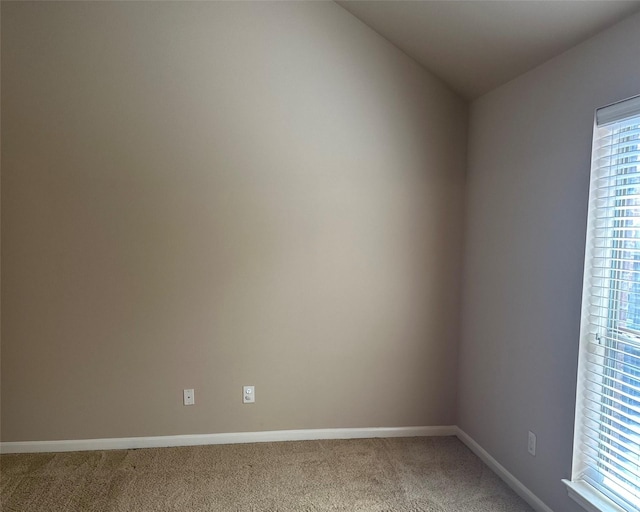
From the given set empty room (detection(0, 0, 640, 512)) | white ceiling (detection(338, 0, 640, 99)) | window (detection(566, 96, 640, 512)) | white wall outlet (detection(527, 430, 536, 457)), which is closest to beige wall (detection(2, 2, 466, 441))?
empty room (detection(0, 0, 640, 512))

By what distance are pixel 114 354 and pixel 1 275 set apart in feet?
2.70

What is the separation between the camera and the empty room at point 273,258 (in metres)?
2.43

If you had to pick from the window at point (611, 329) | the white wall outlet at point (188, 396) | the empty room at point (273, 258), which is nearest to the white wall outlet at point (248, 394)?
the empty room at point (273, 258)

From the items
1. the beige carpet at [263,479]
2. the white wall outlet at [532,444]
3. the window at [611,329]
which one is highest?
the window at [611,329]

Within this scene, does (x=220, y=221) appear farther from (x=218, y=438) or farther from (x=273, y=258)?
(x=218, y=438)

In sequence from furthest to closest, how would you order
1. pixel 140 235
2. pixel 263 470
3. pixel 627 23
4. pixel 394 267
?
pixel 394 267
pixel 140 235
pixel 263 470
pixel 627 23

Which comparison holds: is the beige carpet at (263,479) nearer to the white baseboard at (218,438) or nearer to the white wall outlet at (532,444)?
the white baseboard at (218,438)

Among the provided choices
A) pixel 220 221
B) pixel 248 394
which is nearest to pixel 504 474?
pixel 248 394

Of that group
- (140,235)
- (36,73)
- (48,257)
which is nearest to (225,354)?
(140,235)

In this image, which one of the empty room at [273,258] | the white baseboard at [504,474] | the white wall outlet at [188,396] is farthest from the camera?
the white wall outlet at [188,396]

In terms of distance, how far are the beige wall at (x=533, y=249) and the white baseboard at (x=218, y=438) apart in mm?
444

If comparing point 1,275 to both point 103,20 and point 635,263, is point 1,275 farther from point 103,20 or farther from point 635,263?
point 635,263

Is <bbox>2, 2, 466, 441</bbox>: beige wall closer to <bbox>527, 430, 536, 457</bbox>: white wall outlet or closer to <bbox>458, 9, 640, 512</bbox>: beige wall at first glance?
<bbox>458, 9, 640, 512</bbox>: beige wall

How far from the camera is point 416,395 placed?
311 centimetres
